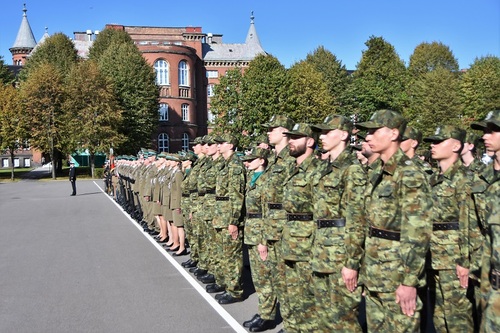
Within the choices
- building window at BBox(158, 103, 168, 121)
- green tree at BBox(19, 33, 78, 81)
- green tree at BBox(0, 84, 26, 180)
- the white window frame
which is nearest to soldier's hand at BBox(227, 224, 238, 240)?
green tree at BBox(0, 84, 26, 180)

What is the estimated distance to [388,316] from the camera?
3676mm

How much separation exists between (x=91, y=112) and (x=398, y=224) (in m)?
49.0

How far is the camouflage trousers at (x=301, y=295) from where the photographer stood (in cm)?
480

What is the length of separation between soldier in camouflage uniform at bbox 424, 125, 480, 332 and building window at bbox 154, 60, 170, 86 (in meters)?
64.6

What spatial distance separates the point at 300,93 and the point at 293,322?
49.6 m

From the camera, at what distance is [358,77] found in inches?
2288

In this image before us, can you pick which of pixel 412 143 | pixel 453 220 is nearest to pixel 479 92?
pixel 412 143

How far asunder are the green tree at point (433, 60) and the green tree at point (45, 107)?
→ 142ft

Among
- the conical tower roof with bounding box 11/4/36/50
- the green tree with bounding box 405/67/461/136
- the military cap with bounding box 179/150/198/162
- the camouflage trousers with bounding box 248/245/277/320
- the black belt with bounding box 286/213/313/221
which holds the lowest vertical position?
the camouflage trousers with bounding box 248/245/277/320

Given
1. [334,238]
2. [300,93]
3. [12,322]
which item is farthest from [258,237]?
[300,93]

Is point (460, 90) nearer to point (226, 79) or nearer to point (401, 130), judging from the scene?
point (226, 79)

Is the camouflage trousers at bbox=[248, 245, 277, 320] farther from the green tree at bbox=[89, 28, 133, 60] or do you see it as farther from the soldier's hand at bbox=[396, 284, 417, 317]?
the green tree at bbox=[89, 28, 133, 60]

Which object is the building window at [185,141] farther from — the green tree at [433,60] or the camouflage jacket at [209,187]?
the camouflage jacket at [209,187]

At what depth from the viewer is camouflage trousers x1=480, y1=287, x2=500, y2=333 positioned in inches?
121
